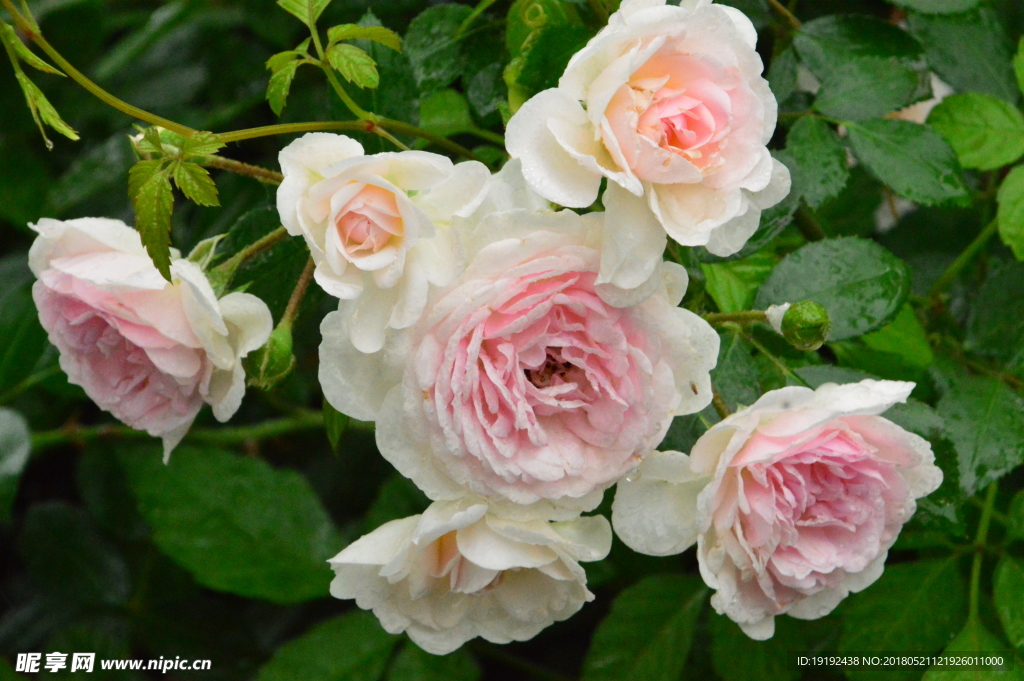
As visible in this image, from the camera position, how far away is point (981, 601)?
1031mm


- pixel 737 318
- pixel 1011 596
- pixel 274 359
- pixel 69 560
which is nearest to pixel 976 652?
pixel 1011 596

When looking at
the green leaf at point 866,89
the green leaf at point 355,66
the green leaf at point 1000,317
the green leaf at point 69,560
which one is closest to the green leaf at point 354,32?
the green leaf at point 355,66

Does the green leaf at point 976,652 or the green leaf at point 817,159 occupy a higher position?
the green leaf at point 817,159

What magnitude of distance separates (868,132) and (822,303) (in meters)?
0.22

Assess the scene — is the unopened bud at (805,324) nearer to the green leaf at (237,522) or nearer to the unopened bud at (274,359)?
the unopened bud at (274,359)

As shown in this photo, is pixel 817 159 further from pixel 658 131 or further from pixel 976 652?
pixel 976 652

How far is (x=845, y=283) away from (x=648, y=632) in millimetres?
560

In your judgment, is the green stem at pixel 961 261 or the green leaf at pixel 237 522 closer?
the green stem at pixel 961 261

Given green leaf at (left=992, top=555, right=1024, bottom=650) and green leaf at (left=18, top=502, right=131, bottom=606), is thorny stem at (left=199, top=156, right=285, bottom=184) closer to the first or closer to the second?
green leaf at (left=992, top=555, right=1024, bottom=650)

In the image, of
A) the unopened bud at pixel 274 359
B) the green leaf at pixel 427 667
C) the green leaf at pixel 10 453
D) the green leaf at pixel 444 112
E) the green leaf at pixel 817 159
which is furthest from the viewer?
the green leaf at pixel 427 667

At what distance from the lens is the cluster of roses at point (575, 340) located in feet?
1.96

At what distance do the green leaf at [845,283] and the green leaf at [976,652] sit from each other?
0.36m

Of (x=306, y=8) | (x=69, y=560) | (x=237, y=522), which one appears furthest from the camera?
(x=69, y=560)

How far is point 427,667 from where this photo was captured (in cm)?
119
